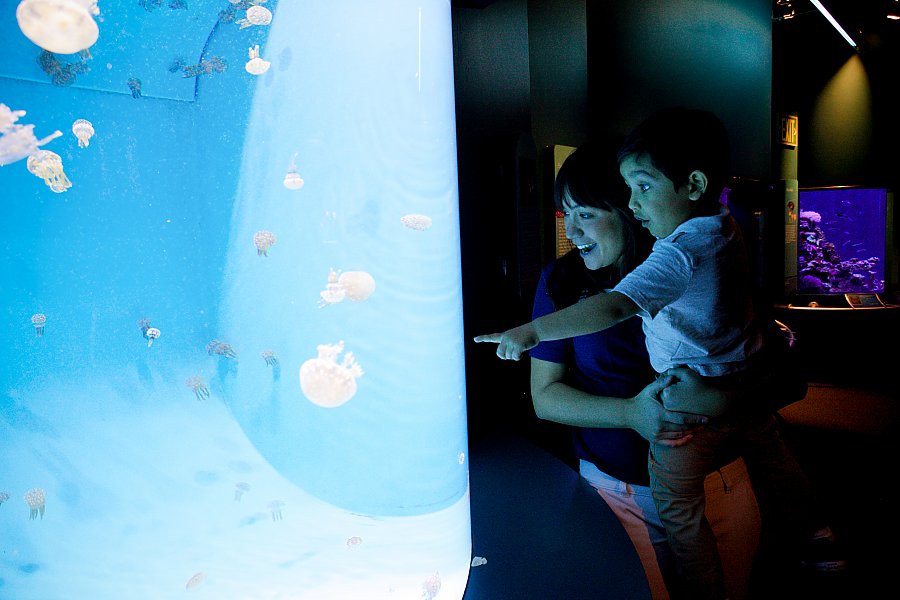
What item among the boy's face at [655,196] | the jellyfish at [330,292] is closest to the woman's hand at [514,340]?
the jellyfish at [330,292]

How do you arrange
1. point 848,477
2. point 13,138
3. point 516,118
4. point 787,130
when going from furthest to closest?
point 787,130
point 848,477
point 516,118
point 13,138

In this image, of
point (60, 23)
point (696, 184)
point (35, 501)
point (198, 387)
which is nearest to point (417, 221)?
point (198, 387)

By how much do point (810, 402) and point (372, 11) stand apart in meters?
4.44

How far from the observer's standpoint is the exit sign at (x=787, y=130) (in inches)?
208

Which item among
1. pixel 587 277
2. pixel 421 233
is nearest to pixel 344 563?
pixel 421 233

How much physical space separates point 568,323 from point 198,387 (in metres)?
0.69

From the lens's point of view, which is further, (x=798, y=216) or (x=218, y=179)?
(x=798, y=216)

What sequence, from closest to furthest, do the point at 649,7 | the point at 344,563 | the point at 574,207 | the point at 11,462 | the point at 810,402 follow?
the point at 11,462 < the point at 344,563 < the point at 574,207 < the point at 649,7 < the point at 810,402

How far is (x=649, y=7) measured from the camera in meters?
3.44

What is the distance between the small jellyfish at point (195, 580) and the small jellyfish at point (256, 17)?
678 millimetres

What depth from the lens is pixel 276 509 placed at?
71 cm

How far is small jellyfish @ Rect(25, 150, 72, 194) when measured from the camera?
0.61 m

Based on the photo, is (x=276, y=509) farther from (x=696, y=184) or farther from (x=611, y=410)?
(x=696, y=184)

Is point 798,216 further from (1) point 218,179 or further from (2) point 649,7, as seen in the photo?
(1) point 218,179
